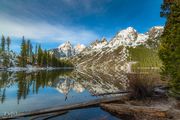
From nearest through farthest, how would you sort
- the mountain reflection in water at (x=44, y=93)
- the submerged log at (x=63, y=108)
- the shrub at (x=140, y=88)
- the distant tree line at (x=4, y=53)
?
the submerged log at (x=63, y=108), the shrub at (x=140, y=88), the mountain reflection in water at (x=44, y=93), the distant tree line at (x=4, y=53)

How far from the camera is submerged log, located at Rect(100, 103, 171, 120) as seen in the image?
13.1 meters

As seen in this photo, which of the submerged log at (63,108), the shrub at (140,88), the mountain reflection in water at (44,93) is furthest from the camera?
the mountain reflection in water at (44,93)

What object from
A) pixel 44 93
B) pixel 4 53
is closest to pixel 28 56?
pixel 4 53

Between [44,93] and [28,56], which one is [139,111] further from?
[28,56]

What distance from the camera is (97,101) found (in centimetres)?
1819

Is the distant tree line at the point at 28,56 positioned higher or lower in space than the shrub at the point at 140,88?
higher

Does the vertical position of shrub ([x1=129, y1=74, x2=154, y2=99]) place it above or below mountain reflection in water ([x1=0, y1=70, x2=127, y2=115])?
above

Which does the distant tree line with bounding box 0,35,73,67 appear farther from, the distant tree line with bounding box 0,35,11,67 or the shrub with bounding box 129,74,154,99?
the shrub with bounding box 129,74,154,99

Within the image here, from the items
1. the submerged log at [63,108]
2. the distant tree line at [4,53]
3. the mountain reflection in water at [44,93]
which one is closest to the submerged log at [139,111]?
the submerged log at [63,108]

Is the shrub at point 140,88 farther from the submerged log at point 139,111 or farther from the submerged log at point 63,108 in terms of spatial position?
the submerged log at point 139,111

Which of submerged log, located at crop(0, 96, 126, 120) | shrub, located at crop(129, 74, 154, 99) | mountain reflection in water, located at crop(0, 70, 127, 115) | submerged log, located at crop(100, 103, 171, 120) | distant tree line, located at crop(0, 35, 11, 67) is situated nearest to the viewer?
submerged log, located at crop(100, 103, 171, 120)

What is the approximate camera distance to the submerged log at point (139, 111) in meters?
13.1

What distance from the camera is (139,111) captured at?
14094mm

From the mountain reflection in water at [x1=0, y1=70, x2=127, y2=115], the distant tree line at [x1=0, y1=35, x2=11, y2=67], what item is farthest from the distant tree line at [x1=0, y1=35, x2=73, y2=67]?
the mountain reflection in water at [x1=0, y1=70, x2=127, y2=115]
